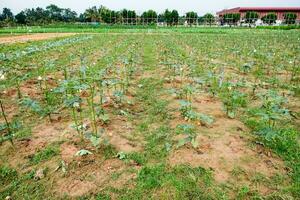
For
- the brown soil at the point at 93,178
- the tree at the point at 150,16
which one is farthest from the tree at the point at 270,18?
the brown soil at the point at 93,178

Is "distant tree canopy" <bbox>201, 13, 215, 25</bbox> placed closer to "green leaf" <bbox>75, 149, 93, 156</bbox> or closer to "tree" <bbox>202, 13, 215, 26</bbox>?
"tree" <bbox>202, 13, 215, 26</bbox>

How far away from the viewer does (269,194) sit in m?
2.46

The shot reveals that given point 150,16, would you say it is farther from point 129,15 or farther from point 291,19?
point 291,19

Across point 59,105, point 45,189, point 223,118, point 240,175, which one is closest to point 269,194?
point 240,175

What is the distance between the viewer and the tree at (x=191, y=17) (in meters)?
60.2

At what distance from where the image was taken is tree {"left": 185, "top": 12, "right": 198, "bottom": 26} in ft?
197

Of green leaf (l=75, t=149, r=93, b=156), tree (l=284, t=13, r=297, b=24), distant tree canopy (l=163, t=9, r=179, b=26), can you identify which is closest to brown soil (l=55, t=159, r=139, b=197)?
green leaf (l=75, t=149, r=93, b=156)

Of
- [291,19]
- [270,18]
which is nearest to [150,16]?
[270,18]

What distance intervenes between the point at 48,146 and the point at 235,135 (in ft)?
8.25

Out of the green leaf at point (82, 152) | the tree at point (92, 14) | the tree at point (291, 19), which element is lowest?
the green leaf at point (82, 152)

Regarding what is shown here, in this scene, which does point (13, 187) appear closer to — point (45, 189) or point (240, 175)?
point (45, 189)

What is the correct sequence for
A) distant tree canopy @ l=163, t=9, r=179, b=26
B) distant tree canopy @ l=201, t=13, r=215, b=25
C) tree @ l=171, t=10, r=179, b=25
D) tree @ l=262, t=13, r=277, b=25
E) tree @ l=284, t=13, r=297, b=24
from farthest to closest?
tree @ l=171, t=10, r=179, b=25 < distant tree canopy @ l=163, t=9, r=179, b=26 < tree @ l=262, t=13, r=277, b=25 < distant tree canopy @ l=201, t=13, r=215, b=25 < tree @ l=284, t=13, r=297, b=24

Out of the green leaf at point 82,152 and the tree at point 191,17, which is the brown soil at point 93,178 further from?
the tree at point 191,17

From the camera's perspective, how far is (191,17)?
6109 cm
